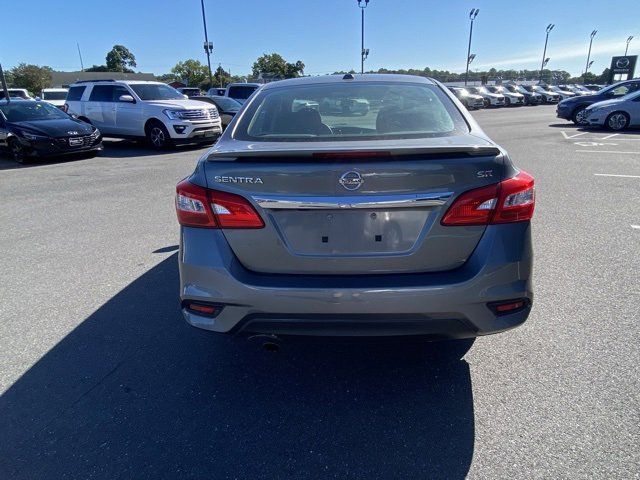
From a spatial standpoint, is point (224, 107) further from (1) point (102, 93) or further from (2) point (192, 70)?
(2) point (192, 70)

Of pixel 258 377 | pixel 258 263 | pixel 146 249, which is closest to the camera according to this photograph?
pixel 258 263

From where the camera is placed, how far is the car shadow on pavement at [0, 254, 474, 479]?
2033 mm

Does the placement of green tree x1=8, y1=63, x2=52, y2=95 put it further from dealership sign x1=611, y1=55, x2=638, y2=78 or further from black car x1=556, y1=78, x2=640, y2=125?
dealership sign x1=611, y1=55, x2=638, y2=78

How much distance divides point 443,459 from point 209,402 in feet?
4.34

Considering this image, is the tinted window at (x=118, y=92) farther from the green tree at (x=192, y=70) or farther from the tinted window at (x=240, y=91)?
the green tree at (x=192, y=70)

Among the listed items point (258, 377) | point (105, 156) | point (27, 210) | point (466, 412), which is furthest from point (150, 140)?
point (466, 412)

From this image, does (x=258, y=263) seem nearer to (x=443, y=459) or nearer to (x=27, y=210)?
(x=443, y=459)

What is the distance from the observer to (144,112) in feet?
41.5

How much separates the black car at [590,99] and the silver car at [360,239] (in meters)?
18.2

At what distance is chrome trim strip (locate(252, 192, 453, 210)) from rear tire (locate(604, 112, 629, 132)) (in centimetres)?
1781

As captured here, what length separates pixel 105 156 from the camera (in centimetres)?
1235

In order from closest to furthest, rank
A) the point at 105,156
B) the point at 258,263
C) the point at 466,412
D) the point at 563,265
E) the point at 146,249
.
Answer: the point at 258,263 → the point at 466,412 → the point at 563,265 → the point at 146,249 → the point at 105,156

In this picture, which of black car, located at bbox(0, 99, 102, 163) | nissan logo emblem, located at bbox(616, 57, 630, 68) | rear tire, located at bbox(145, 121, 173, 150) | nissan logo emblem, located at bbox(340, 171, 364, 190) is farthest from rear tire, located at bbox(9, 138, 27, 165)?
nissan logo emblem, located at bbox(616, 57, 630, 68)

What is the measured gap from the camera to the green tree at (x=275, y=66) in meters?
84.9
